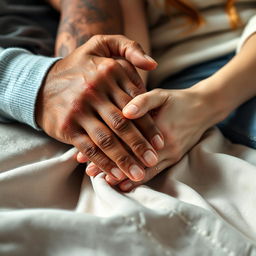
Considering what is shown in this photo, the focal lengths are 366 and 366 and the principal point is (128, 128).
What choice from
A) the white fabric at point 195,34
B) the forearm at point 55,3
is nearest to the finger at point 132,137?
the white fabric at point 195,34

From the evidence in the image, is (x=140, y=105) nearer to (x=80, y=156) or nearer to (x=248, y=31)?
(x=80, y=156)

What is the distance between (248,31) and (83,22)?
1.21 ft

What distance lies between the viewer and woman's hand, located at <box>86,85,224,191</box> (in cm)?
58

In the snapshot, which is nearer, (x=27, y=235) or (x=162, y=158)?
(x=27, y=235)

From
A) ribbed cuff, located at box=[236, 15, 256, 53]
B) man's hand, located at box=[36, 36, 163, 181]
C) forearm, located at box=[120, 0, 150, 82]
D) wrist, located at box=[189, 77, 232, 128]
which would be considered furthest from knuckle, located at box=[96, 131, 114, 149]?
ribbed cuff, located at box=[236, 15, 256, 53]

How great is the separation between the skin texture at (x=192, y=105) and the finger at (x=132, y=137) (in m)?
0.02

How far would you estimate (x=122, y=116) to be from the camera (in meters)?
0.58

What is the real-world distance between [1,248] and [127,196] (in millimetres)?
195

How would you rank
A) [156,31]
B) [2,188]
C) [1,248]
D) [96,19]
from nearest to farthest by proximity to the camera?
1. [1,248]
2. [2,188]
3. [96,19]
4. [156,31]

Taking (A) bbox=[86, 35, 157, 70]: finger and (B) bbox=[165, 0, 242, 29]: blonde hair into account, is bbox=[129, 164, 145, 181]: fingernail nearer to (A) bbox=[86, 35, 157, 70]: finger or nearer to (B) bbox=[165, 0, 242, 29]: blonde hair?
(A) bbox=[86, 35, 157, 70]: finger

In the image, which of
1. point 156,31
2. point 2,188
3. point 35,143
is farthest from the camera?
point 156,31

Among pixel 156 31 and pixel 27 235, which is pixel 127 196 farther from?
pixel 156 31

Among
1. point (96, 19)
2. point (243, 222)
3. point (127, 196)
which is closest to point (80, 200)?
point (127, 196)

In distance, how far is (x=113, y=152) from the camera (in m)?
0.58
